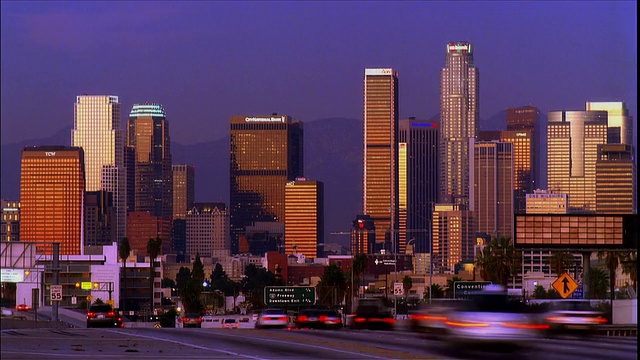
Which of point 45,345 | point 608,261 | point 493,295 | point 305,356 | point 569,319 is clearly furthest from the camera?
point 608,261

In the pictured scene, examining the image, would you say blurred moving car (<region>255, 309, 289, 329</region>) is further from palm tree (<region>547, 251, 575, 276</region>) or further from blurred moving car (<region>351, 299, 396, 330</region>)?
palm tree (<region>547, 251, 575, 276</region>)

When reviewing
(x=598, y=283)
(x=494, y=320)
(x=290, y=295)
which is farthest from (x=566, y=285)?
(x=598, y=283)

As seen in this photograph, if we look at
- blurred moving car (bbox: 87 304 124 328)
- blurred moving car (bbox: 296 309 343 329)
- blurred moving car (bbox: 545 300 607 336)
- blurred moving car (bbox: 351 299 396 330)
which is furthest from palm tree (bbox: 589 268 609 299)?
blurred moving car (bbox: 545 300 607 336)

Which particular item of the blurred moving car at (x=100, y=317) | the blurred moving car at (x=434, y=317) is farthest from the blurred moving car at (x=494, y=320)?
the blurred moving car at (x=100, y=317)

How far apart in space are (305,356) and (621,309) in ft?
160

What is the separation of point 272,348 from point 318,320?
26096 mm

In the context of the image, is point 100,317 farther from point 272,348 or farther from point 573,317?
point 272,348

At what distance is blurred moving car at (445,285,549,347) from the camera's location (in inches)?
1259

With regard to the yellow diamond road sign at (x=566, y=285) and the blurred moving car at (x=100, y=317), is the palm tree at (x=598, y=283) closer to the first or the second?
the yellow diamond road sign at (x=566, y=285)

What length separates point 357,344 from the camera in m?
43.0

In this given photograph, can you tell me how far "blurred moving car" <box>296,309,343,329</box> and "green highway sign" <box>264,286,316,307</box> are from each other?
1770 inches

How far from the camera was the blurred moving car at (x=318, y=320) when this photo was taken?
217 ft

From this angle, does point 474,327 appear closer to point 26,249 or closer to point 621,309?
point 621,309

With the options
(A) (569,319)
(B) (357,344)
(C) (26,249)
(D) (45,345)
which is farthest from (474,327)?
(C) (26,249)
